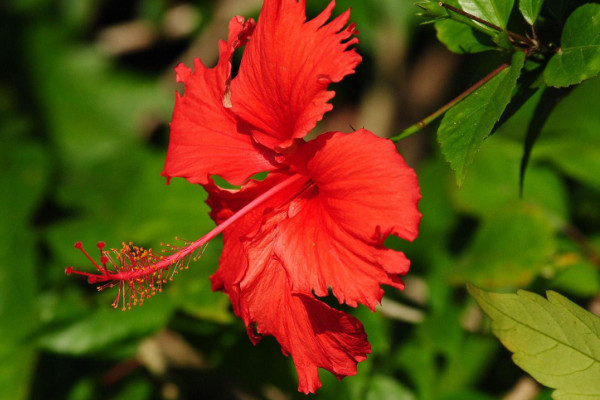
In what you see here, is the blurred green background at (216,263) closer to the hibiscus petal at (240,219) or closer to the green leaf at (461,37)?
the green leaf at (461,37)

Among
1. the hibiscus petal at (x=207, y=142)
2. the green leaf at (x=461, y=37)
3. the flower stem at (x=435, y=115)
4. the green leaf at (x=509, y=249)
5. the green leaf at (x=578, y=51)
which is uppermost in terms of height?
the green leaf at (x=578, y=51)

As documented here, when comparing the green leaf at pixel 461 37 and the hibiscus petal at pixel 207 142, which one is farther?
the hibiscus petal at pixel 207 142

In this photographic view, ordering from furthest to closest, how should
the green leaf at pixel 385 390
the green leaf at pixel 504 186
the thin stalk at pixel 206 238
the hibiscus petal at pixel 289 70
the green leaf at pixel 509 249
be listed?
the green leaf at pixel 504 186
the green leaf at pixel 509 249
the green leaf at pixel 385 390
the thin stalk at pixel 206 238
the hibiscus petal at pixel 289 70

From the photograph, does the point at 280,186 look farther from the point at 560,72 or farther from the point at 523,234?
the point at 523,234

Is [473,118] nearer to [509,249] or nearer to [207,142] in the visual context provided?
[207,142]

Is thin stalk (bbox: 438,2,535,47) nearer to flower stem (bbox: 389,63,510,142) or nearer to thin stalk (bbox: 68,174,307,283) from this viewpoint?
flower stem (bbox: 389,63,510,142)

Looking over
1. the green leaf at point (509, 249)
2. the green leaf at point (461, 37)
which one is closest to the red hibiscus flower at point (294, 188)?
the green leaf at point (461, 37)

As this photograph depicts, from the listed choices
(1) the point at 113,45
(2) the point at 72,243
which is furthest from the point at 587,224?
(1) the point at 113,45

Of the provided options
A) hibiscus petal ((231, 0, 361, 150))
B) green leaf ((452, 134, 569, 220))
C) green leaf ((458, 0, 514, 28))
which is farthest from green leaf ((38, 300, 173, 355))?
green leaf ((458, 0, 514, 28))
